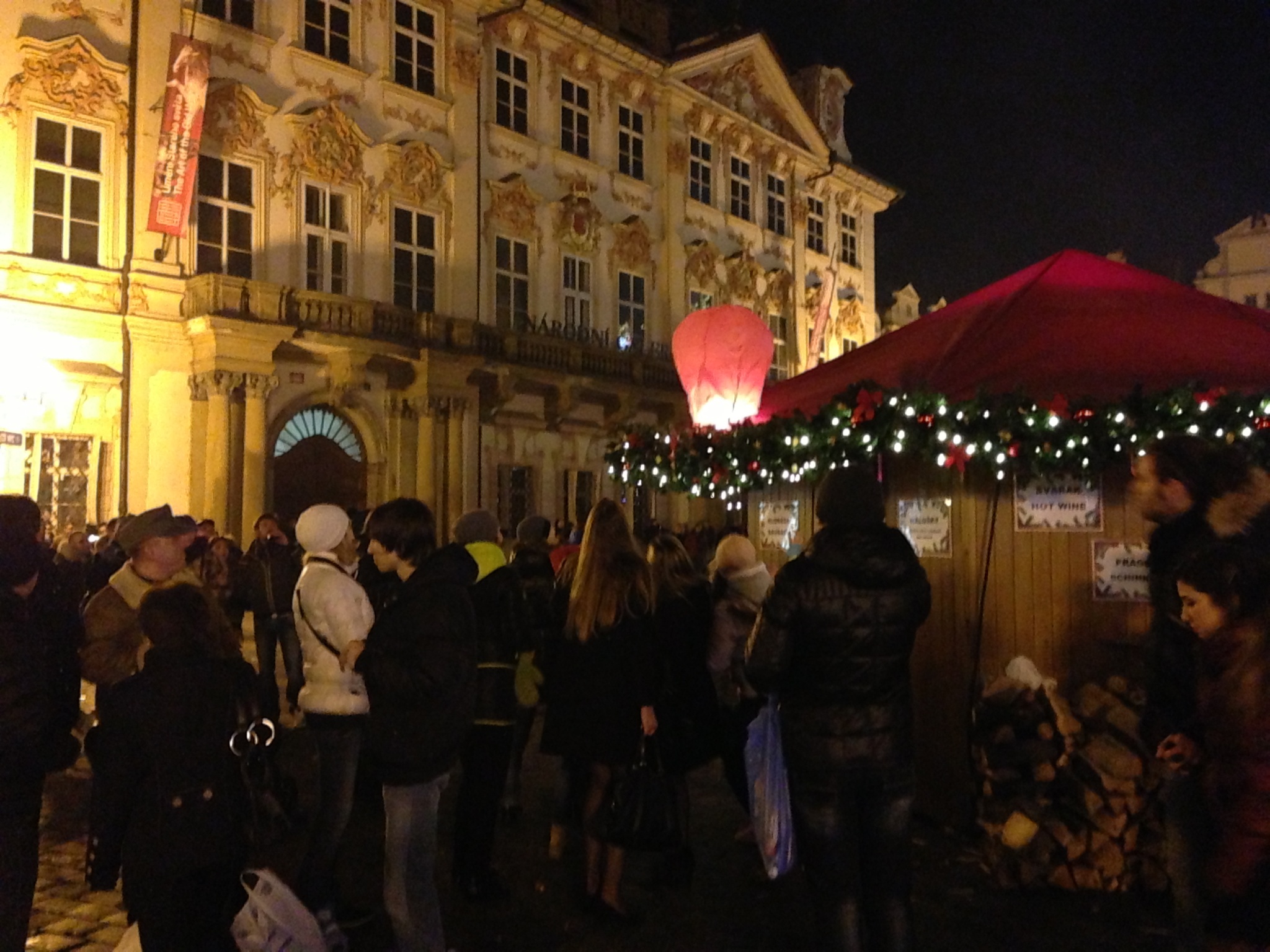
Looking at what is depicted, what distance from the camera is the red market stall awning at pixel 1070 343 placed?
19.7 feet

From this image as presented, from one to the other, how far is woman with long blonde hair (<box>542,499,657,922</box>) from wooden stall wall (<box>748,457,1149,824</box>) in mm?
2351

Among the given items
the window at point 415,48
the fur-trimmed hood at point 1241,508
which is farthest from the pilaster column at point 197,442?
the fur-trimmed hood at point 1241,508

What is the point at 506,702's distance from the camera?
493 cm

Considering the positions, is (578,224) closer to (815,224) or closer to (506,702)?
(815,224)

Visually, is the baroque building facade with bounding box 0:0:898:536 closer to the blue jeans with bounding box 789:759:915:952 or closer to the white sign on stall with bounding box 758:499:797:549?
the white sign on stall with bounding box 758:499:797:549

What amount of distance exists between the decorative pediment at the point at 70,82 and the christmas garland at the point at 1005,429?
12.8 metres

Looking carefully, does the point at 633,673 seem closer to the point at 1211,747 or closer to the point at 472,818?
the point at 472,818

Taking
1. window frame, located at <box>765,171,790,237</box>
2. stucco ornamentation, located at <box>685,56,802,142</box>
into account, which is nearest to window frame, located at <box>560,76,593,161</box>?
stucco ornamentation, located at <box>685,56,802,142</box>

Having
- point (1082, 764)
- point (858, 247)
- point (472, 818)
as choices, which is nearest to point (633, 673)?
point (472, 818)

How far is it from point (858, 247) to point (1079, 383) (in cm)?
2714

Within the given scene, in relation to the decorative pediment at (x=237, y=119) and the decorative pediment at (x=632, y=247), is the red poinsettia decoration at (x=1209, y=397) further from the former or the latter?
the decorative pediment at (x=632, y=247)

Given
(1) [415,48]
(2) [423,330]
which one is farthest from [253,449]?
(1) [415,48]

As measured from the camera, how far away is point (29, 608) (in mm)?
3383

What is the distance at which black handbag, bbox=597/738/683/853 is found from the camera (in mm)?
4484
